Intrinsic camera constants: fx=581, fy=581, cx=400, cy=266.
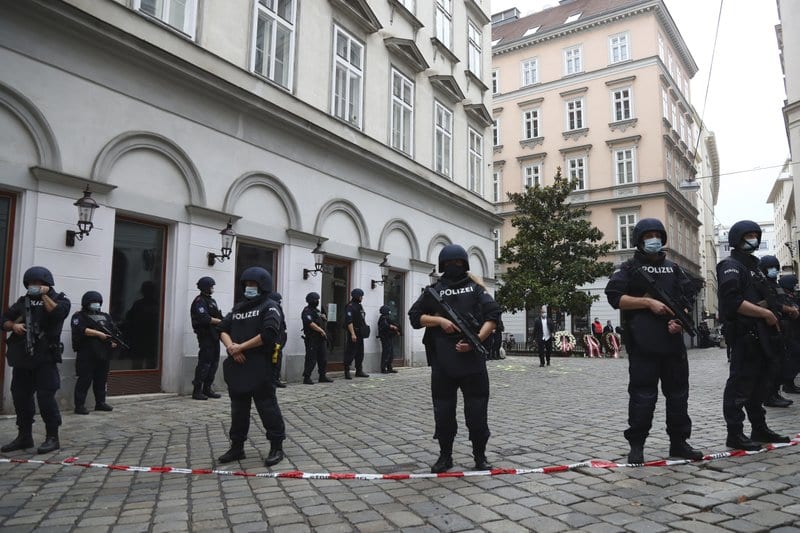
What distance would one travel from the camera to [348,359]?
13.7 meters

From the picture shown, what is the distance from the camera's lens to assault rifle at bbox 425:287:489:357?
4.82 metres

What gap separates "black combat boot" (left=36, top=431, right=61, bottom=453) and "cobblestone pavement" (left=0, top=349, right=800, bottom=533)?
0.36ft

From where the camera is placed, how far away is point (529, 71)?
41469 millimetres

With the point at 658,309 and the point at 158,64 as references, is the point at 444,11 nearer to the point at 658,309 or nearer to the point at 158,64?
the point at 158,64

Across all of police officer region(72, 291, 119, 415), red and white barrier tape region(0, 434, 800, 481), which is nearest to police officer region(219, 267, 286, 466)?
red and white barrier tape region(0, 434, 800, 481)

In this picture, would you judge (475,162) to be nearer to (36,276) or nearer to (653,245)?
(653,245)

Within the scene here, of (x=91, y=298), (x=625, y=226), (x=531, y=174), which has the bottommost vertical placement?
(x=91, y=298)

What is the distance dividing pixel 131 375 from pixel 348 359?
5.16 m

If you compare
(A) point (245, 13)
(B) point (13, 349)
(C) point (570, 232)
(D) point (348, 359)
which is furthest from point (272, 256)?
(C) point (570, 232)

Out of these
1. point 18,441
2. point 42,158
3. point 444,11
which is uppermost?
point 444,11

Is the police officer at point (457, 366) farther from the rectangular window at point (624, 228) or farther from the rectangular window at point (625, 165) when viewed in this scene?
the rectangular window at point (625, 165)

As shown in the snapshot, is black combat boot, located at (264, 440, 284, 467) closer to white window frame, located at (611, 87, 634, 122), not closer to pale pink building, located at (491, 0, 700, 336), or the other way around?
pale pink building, located at (491, 0, 700, 336)

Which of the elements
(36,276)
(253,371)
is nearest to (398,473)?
(253,371)

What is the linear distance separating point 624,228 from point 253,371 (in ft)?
116
